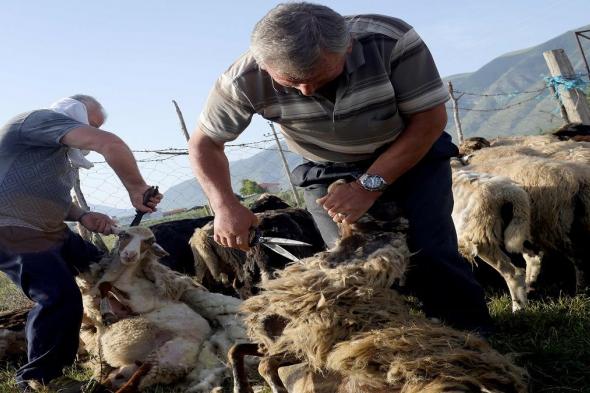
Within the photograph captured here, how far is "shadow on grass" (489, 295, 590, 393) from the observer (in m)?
2.78

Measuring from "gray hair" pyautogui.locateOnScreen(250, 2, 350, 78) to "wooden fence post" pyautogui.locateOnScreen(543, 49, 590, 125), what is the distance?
8.04 m

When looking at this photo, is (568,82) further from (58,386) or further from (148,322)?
(58,386)

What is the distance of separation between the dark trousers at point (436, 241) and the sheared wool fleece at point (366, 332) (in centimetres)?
38

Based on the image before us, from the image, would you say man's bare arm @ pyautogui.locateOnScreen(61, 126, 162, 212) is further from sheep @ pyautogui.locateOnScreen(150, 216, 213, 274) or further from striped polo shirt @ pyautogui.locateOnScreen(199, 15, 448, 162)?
sheep @ pyautogui.locateOnScreen(150, 216, 213, 274)

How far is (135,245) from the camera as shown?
4.47 meters

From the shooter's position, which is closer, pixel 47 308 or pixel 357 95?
pixel 357 95

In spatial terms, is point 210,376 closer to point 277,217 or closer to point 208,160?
point 208,160

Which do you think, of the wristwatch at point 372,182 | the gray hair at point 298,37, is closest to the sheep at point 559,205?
the wristwatch at point 372,182

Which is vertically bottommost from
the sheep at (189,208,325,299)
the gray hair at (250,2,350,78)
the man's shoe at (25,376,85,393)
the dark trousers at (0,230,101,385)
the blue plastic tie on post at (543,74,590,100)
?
the blue plastic tie on post at (543,74,590,100)

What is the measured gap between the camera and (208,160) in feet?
9.77

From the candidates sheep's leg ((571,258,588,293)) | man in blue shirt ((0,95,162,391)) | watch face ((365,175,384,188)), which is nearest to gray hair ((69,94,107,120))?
man in blue shirt ((0,95,162,391))

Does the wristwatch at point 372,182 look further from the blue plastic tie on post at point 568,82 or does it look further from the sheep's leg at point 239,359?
the blue plastic tie on post at point 568,82

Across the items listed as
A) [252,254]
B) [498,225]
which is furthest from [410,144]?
[252,254]

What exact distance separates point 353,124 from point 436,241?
0.77 meters
